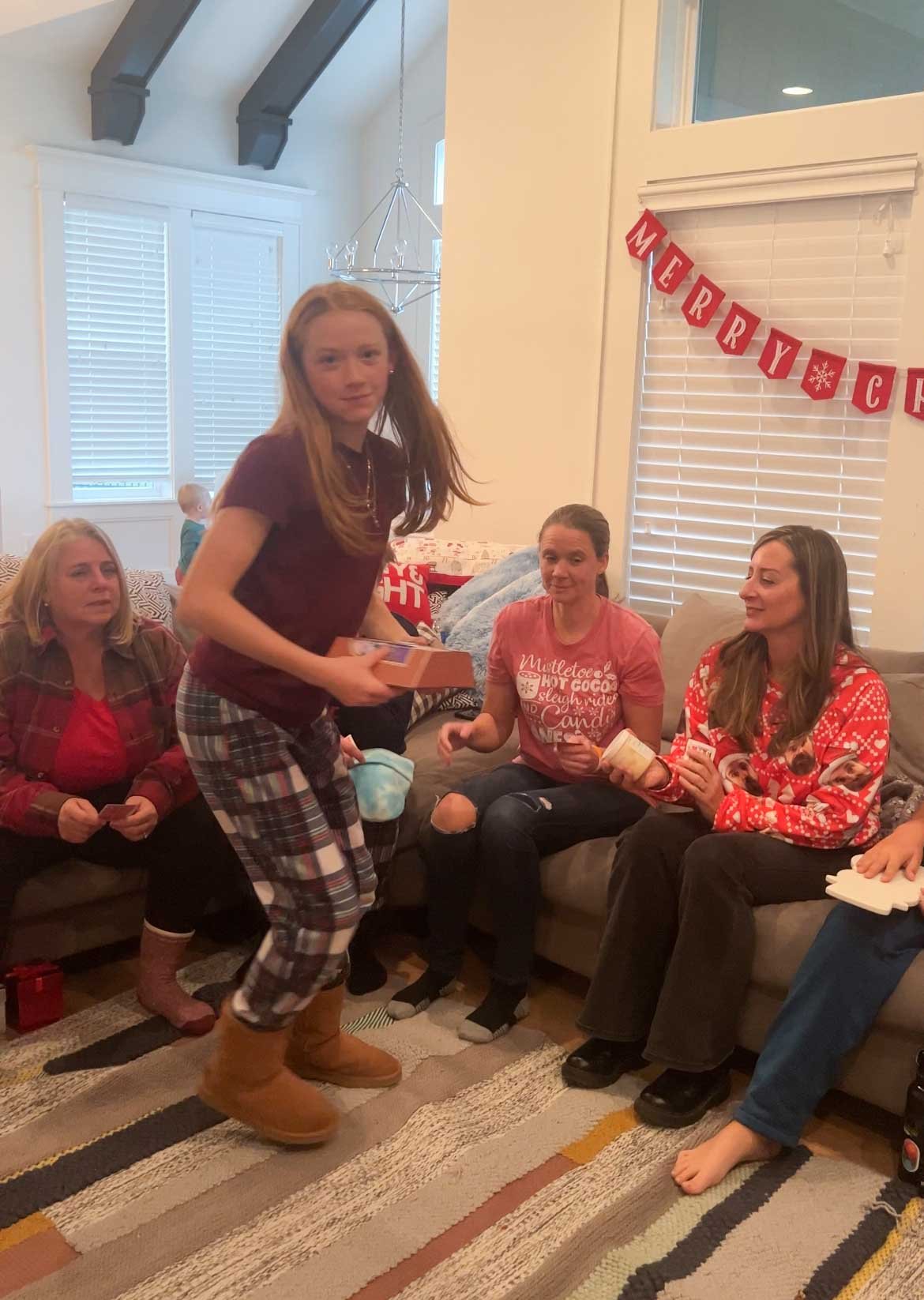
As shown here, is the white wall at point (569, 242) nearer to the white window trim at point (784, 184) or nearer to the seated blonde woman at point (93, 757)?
the white window trim at point (784, 184)

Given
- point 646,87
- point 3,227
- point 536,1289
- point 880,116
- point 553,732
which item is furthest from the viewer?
point 3,227

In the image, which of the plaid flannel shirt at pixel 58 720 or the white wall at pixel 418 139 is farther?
the white wall at pixel 418 139

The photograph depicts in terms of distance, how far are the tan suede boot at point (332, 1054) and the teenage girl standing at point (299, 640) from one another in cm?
17

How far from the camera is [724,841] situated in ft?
6.94

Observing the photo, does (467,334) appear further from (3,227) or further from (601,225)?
(3,227)

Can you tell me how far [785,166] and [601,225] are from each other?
1.96ft

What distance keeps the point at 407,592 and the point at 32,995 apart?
1519 mm

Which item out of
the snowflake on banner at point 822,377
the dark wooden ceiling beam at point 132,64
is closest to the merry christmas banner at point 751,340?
the snowflake on banner at point 822,377

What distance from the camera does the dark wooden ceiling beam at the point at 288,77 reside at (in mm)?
5520

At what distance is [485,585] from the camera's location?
3350mm

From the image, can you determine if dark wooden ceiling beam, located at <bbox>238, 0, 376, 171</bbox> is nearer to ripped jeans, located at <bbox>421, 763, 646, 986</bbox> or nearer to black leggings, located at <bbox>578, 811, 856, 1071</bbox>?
ripped jeans, located at <bbox>421, 763, 646, 986</bbox>

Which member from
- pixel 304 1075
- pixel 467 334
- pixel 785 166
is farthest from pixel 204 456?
pixel 304 1075

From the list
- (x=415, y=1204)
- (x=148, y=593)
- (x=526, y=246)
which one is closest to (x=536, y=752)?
(x=415, y=1204)

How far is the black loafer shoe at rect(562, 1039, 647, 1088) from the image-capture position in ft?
7.14
